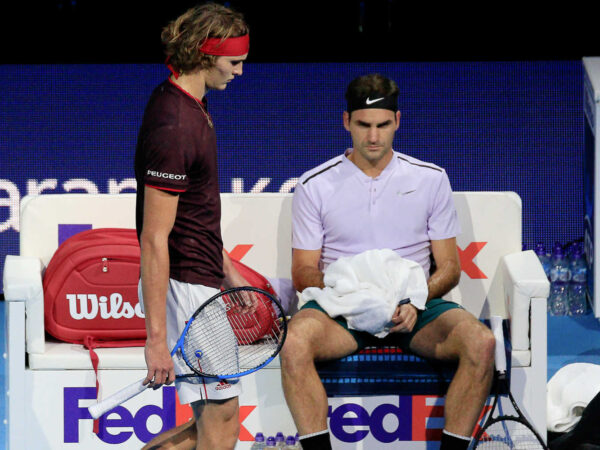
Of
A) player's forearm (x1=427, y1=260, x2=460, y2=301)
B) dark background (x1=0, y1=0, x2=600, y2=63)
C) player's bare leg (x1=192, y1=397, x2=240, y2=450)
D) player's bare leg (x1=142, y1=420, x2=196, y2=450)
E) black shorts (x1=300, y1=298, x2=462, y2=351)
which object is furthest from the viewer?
dark background (x1=0, y1=0, x2=600, y2=63)

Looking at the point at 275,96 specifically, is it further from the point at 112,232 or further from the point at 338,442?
the point at 338,442

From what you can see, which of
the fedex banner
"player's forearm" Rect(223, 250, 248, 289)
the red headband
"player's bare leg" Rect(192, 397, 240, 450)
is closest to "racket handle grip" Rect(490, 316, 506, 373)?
the fedex banner

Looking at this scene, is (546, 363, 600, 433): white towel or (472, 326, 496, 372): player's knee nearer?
(472, 326, 496, 372): player's knee

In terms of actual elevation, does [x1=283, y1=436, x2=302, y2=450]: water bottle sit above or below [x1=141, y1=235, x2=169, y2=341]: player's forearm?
below

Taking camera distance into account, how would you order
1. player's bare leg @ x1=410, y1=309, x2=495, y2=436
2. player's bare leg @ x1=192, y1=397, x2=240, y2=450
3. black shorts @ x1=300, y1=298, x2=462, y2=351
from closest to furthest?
player's bare leg @ x1=192, y1=397, x2=240, y2=450, player's bare leg @ x1=410, y1=309, x2=495, y2=436, black shorts @ x1=300, y1=298, x2=462, y2=351

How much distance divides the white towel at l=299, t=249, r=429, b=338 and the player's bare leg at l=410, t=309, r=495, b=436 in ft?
0.54

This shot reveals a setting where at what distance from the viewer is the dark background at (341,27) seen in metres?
6.59

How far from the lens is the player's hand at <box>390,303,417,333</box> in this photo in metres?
4.12

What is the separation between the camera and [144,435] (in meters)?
4.32

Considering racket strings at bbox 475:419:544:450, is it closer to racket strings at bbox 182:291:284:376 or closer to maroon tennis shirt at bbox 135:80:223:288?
racket strings at bbox 182:291:284:376

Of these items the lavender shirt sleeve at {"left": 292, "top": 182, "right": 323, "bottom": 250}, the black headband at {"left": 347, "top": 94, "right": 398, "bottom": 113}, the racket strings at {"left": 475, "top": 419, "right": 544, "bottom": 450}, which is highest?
the black headband at {"left": 347, "top": 94, "right": 398, "bottom": 113}

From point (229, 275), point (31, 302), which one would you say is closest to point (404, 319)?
point (229, 275)

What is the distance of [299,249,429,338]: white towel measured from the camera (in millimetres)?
4125

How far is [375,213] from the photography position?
4523 mm
